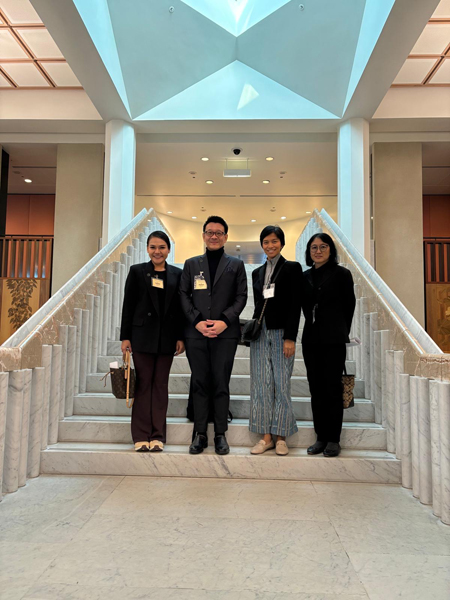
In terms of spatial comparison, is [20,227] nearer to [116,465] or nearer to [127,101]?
[127,101]

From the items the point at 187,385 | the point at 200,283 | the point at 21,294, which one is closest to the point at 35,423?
the point at 187,385

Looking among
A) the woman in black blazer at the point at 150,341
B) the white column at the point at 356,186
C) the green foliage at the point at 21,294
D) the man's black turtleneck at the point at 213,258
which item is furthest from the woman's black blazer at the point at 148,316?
the green foliage at the point at 21,294

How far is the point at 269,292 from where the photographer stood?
3.39 m

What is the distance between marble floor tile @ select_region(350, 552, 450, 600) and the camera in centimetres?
185

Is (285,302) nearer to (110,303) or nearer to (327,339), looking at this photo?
(327,339)

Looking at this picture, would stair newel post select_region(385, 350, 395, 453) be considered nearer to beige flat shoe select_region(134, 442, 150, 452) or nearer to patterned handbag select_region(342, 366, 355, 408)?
patterned handbag select_region(342, 366, 355, 408)

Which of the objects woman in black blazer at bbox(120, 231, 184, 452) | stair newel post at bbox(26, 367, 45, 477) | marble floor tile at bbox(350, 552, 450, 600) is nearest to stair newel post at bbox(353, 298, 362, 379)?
woman in black blazer at bbox(120, 231, 184, 452)

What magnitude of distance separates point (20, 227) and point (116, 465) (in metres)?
11.4

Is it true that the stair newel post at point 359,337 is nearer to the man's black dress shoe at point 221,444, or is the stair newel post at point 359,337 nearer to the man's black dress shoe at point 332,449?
the man's black dress shoe at point 332,449

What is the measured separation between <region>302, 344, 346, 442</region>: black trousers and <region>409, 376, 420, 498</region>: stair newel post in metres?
0.49

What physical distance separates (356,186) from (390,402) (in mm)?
5303

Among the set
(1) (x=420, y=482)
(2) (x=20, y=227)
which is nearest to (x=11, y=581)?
(1) (x=420, y=482)

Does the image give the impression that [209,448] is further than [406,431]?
Yes

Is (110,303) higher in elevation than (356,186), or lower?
lower
